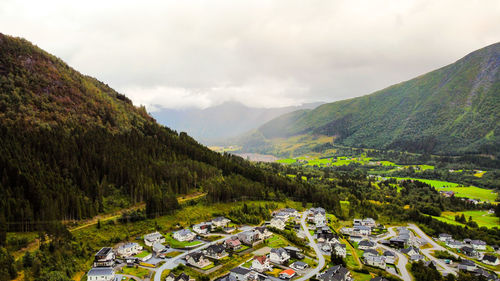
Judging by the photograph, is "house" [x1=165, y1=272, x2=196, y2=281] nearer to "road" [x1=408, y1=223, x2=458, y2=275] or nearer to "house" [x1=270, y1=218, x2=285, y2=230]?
"house" [x1=270, y1=218, x2=285, y2=230]

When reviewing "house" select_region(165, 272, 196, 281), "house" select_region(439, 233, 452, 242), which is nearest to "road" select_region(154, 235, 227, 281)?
"house" select_region(165, 272, 196, 281)

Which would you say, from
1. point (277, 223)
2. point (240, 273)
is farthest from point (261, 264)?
point (277, 223)

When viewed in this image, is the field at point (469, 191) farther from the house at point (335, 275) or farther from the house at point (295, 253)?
the house at point (335, 275)

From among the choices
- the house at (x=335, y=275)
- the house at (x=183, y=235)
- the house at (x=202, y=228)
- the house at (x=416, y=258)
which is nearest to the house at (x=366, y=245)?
the house at (x=416, y=258)

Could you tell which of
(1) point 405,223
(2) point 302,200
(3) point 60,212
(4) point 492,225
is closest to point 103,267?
(3) point 60,212

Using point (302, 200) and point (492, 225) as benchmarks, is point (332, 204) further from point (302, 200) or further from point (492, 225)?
point (492, 225)
